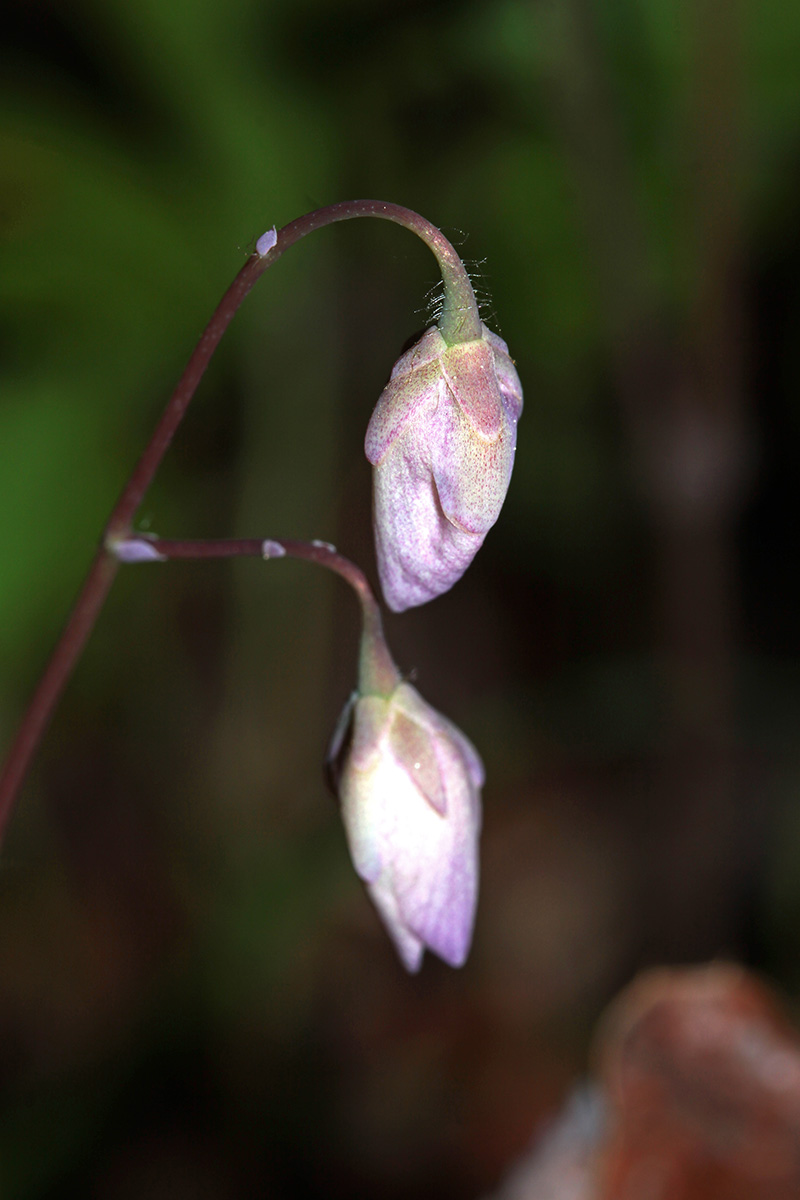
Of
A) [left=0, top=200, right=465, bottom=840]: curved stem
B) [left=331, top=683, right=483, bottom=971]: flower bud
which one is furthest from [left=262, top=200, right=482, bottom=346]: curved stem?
[left=331, top=683, right=483, bottom=971]: flower bud

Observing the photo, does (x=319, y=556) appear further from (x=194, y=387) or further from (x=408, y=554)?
(x=194, y=387)

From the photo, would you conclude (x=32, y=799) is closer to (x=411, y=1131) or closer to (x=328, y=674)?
(x=328, y=674)

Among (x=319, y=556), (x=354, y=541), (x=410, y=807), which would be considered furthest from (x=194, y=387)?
(x=354, y=541)

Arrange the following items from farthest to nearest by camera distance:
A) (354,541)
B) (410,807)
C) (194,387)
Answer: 1. (354,541)
2. (410,807)
3. (194,387)

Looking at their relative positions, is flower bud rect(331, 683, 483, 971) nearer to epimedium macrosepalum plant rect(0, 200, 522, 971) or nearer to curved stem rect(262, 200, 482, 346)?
epimedium macrosepalum plant rect(0, 200, 522, 971)

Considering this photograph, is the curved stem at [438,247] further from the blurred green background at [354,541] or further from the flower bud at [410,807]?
the blurred green background at [354,541]

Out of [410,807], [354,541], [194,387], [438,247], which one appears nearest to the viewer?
[438,247]
